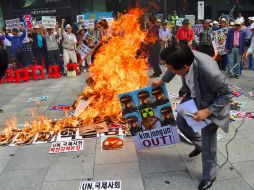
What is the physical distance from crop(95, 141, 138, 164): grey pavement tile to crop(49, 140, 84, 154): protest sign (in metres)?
0.38

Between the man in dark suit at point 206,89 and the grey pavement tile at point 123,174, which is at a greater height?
the man in dark suit at point 206,89

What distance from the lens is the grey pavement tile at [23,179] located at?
164 inches

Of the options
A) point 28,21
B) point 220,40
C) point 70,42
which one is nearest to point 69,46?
point 70,42

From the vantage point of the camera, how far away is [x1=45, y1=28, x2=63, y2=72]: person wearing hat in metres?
13.1

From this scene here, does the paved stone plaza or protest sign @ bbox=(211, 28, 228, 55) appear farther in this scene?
protest sign @ bbox=(211, 28, 228, 55)

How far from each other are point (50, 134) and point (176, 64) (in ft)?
11.0

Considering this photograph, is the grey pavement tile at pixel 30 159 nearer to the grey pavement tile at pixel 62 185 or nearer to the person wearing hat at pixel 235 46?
the grey pavement tile at pixel 62 185

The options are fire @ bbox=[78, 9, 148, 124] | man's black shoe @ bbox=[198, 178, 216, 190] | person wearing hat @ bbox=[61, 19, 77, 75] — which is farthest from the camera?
person wearing hat @ bbox=[61, 19, 77, 75]

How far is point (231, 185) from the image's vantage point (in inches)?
153

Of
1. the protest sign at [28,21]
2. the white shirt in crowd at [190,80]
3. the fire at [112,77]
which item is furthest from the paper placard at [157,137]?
the protest sign at [28,21]

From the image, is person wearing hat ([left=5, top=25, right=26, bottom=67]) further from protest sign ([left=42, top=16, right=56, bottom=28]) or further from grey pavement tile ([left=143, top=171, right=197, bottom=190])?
grey pavement tile ([left=143, top=171, right=197, bottom=190])

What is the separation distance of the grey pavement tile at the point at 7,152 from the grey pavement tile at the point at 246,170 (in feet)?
12.0

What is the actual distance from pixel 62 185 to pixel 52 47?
9962 mm

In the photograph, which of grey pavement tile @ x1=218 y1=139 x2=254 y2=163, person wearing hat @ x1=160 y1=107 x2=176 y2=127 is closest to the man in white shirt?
grey pavement tile @ x1=218 y1=139 x2=254 y2=163
